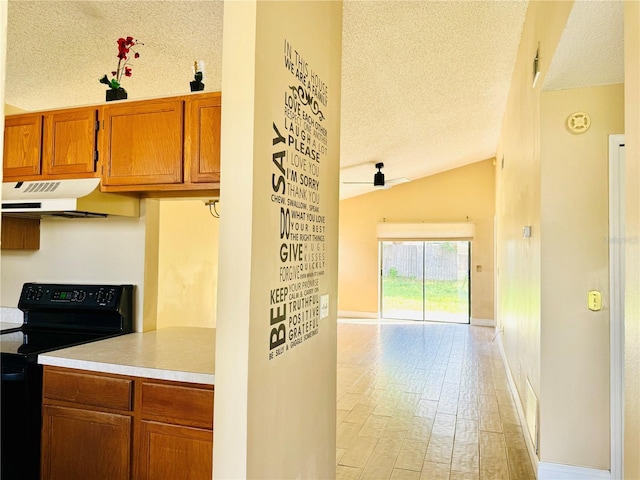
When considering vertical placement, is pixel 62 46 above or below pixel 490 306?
above

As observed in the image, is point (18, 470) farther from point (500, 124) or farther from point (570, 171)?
point (500, 124)

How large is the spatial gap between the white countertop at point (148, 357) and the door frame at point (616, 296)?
86.8 inches

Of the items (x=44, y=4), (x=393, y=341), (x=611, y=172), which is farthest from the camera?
(x=393, y=341)

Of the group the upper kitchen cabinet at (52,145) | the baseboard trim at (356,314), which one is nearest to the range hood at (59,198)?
the upper kitchen cabinet at (52,145)

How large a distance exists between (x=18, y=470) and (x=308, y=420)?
132cm

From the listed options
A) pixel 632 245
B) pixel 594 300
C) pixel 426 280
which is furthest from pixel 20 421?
pixel 426 280

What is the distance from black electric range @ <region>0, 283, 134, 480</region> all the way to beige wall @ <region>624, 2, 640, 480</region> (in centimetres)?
223

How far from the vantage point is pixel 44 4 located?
2.24 meters

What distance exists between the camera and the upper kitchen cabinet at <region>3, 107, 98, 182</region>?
2424 millimetres

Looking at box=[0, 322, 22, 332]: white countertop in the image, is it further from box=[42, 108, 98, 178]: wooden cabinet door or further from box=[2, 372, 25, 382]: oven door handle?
box=[42, 108, 98, 178]: wooden cabinet door

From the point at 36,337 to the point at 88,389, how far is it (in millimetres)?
785

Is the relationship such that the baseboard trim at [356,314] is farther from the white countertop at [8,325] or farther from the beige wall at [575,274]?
the white countertop at [8,325]

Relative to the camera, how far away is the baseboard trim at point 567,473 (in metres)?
2.51

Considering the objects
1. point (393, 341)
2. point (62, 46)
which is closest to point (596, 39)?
point (62, 46)
